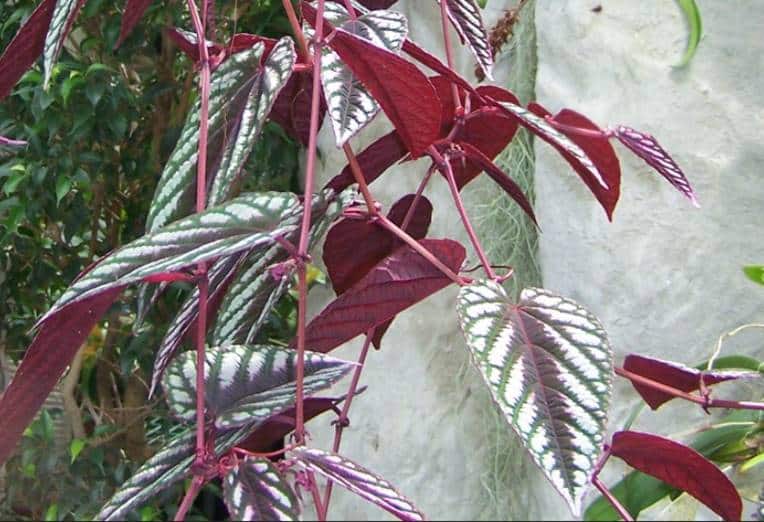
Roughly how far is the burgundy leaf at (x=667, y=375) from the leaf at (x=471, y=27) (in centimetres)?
A: 25

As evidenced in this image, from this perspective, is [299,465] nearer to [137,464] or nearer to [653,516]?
[137,464]

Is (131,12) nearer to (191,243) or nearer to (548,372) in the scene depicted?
(191,243)

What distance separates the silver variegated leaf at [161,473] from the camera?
1.42 feet

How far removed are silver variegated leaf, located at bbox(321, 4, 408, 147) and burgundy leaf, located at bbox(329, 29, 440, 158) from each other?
11 mm

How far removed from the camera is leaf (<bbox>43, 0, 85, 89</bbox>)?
0.54 metres

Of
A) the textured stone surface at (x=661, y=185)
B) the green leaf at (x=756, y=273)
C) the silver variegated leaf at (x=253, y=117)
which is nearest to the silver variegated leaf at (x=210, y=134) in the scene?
the silver variegated leaf at (x=253, y=117)

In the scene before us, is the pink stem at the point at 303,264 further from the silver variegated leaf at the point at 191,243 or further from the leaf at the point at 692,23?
the leaf at the point at 692,23

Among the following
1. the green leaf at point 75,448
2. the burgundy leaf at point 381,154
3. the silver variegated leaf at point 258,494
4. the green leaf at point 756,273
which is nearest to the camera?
the silver variegated leaf at point 258,494

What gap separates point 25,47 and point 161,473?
343 mm

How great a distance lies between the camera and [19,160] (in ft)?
3.13

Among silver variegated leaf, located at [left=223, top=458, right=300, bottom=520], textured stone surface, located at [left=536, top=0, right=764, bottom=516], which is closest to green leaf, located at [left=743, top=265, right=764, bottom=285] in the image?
textured stone surface, located at [left=536, top=0, right=764, bottom=516]

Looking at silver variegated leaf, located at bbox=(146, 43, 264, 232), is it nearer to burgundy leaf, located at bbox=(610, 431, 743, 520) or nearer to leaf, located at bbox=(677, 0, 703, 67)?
burgundy leaf, located at bbox=(610, 431, 743, 520)

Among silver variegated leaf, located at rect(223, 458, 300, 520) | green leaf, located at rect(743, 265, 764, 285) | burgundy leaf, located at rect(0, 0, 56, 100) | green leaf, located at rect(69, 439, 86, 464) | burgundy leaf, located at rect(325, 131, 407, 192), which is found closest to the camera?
silver variegated leaf, located at rect(223, 458, 300, 520)

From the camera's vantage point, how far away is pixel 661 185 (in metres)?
1.22
